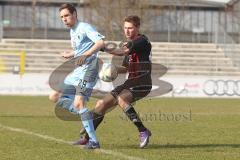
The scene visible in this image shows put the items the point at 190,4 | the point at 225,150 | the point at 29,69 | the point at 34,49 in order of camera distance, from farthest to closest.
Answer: the point at 190,4 < the point at 34,49 < the point at 29,69 < the point at 225,150

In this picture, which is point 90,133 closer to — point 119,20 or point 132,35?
point 132,35

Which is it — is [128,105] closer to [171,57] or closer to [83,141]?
[83,141]

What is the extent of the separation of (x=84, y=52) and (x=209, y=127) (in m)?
5.72

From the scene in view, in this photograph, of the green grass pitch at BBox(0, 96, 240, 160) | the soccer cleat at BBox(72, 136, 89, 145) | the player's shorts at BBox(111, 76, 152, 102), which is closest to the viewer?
the green grass pitch at BBox(0, 96, 240, 160)

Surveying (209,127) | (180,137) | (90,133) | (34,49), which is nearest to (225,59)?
(34,49)

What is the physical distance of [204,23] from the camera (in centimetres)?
5578

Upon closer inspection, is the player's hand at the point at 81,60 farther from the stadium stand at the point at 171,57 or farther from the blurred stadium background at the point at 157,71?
the stadium stand at the point at 171,57

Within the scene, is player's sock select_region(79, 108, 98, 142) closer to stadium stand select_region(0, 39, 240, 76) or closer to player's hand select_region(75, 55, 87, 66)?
player's hand select_region(75, 55, 87, 66)

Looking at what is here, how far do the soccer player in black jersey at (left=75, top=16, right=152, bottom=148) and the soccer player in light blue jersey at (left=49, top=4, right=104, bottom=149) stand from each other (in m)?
0.35

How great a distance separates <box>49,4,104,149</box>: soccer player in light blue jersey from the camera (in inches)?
358

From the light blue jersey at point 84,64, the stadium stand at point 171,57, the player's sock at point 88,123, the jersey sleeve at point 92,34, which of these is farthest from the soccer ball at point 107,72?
the stadium stand at point 171,57

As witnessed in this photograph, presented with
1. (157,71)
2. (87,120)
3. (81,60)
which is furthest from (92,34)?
(157,71)

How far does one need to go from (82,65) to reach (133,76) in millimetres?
800

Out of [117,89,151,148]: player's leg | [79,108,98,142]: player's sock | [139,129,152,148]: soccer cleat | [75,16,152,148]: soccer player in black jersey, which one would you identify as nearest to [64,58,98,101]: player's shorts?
[79,108,98,142]: player's sock
